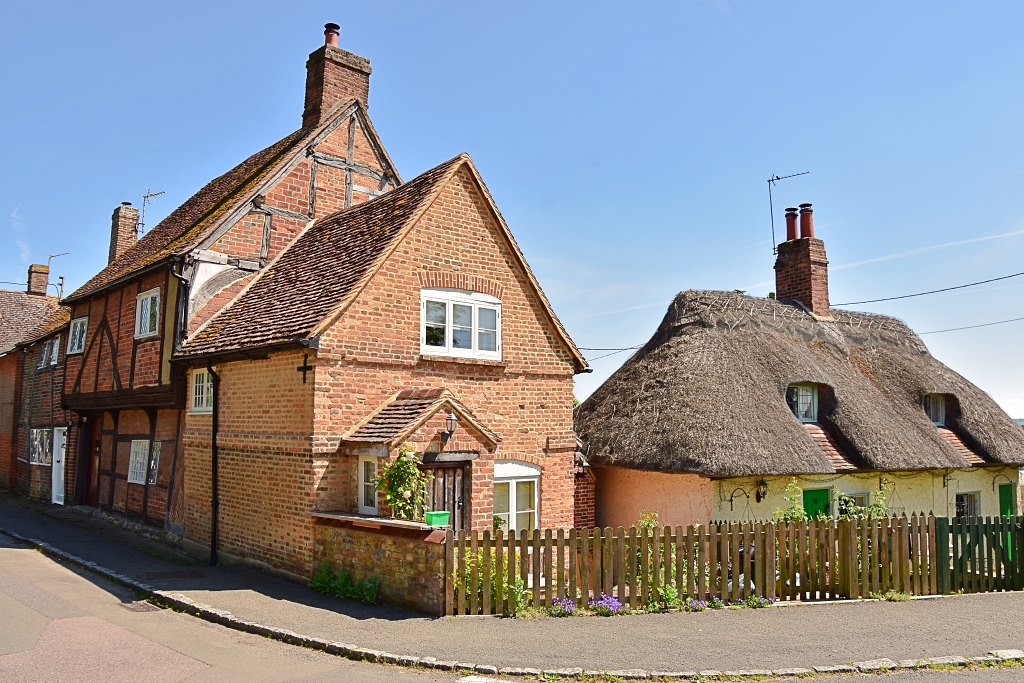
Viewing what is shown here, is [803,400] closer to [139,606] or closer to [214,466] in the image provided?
[214,466]

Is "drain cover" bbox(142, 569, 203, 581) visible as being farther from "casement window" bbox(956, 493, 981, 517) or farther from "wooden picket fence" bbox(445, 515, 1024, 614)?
"casement window" bbox(956, 493, 981, 517)

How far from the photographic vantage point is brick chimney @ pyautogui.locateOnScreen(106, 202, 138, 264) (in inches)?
1038

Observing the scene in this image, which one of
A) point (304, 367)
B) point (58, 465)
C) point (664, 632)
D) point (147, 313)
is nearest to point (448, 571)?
point (664, 632)

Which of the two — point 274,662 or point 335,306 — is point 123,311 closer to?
point 335,306

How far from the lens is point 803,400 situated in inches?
736

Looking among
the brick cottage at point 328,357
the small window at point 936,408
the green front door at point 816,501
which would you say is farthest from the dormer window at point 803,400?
the brick cottage at point 328,357

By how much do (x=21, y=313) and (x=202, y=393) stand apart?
22.5 metres

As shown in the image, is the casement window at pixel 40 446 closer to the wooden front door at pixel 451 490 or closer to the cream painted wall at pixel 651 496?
the cream painted wall at pixel 651 496

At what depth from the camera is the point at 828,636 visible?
30.0 feet

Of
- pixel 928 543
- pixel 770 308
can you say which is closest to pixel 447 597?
pixel 928 543

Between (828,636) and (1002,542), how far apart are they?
18.0ft

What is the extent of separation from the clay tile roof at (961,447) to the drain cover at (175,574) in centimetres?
1831

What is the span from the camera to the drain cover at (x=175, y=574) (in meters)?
12.5

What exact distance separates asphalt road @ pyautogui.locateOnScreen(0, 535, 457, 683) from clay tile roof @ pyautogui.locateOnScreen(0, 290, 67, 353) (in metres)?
23.0
